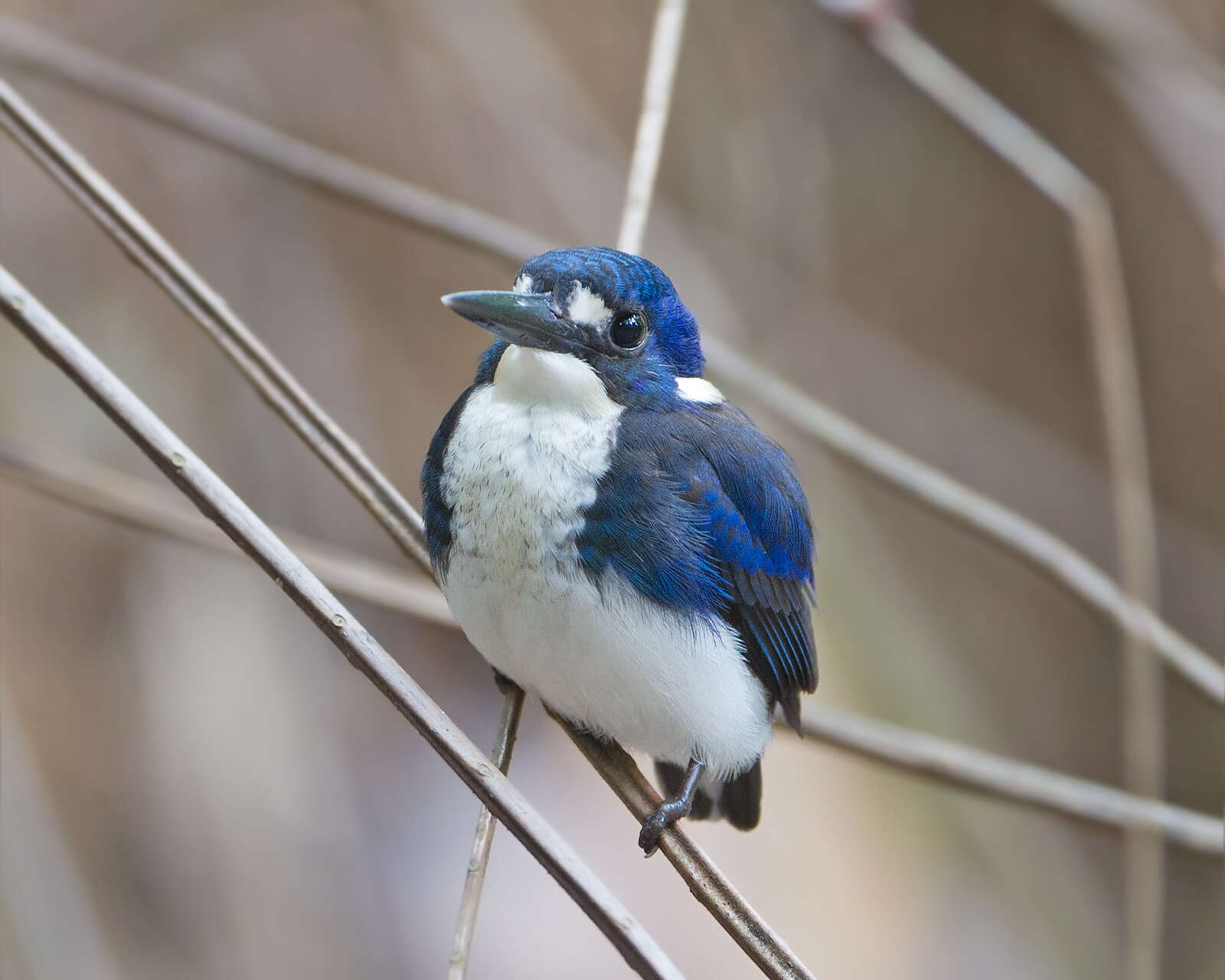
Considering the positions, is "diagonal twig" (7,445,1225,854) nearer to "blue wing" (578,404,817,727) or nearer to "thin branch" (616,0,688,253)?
"blue wing" (578,404,817,727)

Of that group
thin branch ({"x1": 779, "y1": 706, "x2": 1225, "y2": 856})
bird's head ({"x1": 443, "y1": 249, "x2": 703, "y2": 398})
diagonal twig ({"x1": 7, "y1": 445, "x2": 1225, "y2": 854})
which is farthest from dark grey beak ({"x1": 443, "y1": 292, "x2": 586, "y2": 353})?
thin branch ({"x1": 779, "y1": 706, "x2": 1225, "y2": 856})

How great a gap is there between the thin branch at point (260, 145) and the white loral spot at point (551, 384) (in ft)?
1.85

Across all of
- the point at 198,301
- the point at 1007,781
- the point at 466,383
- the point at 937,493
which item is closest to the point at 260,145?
the point at 198,301

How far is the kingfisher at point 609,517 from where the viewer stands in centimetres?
188

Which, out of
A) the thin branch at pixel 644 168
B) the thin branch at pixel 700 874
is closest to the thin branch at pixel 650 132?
the thin branch at pixel 644 168

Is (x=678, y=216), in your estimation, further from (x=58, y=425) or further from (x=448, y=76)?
(x=58, y=425)

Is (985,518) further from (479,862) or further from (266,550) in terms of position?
(266,550)

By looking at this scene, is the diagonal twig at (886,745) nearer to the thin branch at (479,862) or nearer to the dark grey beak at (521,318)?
the thin branch at (479,862)

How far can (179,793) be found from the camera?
3.27 meters

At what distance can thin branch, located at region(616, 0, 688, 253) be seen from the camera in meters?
2.15

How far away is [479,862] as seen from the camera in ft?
5.43

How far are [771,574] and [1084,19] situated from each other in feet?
6.12

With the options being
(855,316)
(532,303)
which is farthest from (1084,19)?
(532,303)

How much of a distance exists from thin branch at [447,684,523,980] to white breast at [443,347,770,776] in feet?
0.23
